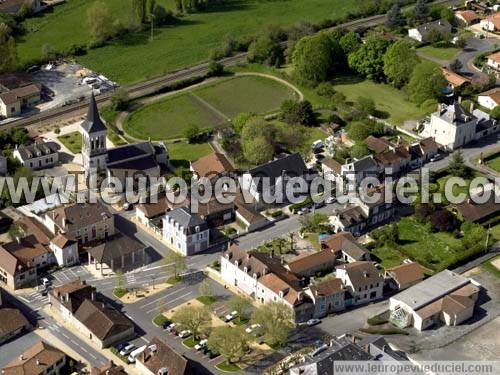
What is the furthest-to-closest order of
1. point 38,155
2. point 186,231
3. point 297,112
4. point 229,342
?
point 297,112, point 38,155, point 186,231, point 229,342

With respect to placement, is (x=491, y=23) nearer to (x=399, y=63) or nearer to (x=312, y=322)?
(x=399, y=63)

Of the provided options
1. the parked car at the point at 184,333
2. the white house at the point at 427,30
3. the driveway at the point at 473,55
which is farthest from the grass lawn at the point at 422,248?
the white house at the point at 427,30

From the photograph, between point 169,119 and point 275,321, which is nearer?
point 275,321

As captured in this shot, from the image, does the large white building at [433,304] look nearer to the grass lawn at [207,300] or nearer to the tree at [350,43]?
the grass lawn at [207,300]

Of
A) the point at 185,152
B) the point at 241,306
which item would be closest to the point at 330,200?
the point at 185,152

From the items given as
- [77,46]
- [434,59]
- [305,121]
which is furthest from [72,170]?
[434,59]

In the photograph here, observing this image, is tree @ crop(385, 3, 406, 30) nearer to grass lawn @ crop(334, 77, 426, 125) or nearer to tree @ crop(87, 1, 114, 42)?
grass lawn @ crop(334, 77, 426, 125)

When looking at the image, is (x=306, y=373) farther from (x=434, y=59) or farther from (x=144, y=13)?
(x=144, y=13)

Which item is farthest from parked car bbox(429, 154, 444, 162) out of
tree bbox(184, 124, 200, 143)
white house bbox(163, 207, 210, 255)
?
white house bbox(163, 207, 210, 255)
